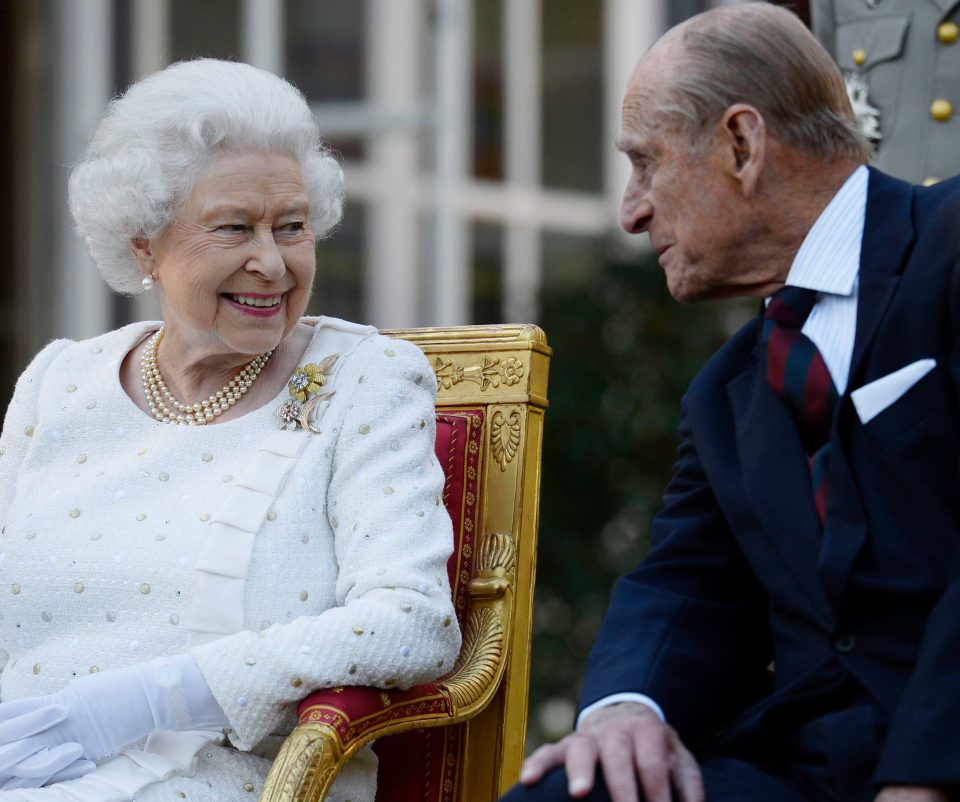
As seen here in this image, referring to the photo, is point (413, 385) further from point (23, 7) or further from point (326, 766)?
point (23, 7)

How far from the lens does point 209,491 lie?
8.60 feet

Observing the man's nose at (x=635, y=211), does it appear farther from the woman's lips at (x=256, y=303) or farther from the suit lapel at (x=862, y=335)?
the woman's lips at (x=256, y=303)

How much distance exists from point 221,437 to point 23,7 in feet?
13.6

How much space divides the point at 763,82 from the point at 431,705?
42.8 inches

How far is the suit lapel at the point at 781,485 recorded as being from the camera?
6.70 ft

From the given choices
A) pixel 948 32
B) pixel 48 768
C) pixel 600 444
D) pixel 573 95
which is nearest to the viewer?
pixel 48 768

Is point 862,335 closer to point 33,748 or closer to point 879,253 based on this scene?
point 879,253

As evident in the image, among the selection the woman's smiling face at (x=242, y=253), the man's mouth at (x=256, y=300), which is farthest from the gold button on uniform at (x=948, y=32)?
the man's mouth at (x=256, y=300)

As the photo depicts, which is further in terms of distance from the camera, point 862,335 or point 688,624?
point 688,624

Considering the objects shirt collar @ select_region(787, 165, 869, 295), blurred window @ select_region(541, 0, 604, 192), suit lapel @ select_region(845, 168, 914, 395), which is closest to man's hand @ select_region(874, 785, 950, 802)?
suit lapel @ select_region(845, 168, 914, 395)

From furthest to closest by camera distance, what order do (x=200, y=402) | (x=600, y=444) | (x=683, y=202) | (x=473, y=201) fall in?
(x=473, y=201), (x=600, y=444), (x=200, y=402), (x=683, y=202)

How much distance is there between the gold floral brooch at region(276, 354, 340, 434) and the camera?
105 inches

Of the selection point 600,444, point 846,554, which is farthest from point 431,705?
point 600,444

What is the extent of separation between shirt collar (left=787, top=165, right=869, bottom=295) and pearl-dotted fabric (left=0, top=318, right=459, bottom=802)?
2.43 ft
